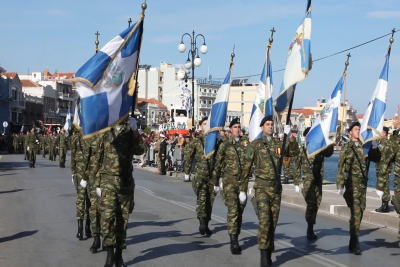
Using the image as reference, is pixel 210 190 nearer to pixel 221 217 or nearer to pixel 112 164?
pixel 221 217

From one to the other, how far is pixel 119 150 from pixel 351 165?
4.13 meters

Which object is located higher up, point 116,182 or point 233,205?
point 116,182

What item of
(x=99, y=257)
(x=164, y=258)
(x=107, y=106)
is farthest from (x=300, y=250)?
(x=107, y=106)

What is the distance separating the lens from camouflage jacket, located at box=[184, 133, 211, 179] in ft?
40.8

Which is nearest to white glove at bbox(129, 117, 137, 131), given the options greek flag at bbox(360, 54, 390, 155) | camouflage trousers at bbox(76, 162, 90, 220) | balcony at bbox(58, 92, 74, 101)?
camouflage trousers at bbox(76, 162, 90, 220)

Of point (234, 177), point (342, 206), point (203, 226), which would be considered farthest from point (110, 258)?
point (342, 206)

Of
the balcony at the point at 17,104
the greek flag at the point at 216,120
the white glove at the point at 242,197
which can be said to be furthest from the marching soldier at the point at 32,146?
the balcony at the point at 17,104

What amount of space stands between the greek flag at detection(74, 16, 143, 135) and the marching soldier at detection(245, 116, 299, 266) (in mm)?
2001

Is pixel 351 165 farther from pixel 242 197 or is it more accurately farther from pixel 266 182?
pixel 266 182

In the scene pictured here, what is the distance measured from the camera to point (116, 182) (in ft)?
29.9

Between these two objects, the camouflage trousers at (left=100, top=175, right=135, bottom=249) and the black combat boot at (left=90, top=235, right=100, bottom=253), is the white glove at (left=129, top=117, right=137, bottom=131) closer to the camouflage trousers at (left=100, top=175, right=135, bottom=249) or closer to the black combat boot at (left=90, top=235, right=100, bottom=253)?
the camouflage trousers at (left=100, top=175, right=135, bottom=249)

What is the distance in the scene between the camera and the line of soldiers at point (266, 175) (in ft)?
31.0

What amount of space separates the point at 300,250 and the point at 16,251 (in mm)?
4578

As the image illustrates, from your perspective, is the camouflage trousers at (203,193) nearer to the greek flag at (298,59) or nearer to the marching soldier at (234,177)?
the marching soldier at (234,177)
